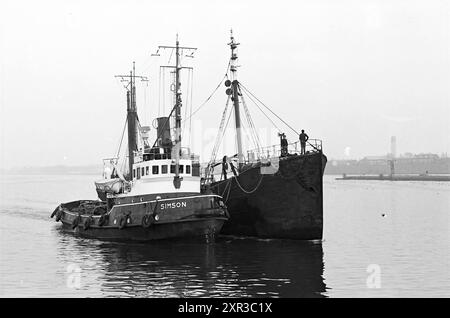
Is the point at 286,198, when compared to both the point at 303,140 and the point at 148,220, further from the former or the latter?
the point at 148,220

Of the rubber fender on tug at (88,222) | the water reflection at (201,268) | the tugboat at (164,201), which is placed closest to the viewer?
the water reflection at (201,268)

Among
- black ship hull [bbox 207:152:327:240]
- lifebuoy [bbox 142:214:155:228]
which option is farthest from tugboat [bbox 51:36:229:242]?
black ship hull [bbox 207:152:327:240]

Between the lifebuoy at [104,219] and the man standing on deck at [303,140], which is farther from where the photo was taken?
the lifebuoy at [104,219]

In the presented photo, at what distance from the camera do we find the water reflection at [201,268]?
21.0 m

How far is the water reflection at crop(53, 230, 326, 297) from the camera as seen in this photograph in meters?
21.0

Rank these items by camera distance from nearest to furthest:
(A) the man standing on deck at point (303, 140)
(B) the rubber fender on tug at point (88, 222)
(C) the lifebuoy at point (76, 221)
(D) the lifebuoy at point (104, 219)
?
(A) the man standing on deck at point (303, 140) → (D) the lifebuoy at point (104, 219) → (B) the rubber fender on tug at point (88, 222) → (C) the lifebuoy at point (76, 221)

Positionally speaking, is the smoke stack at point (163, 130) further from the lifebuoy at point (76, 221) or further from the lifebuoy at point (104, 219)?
the lifebuoy at point (76, 221)

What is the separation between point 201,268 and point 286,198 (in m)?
10.2

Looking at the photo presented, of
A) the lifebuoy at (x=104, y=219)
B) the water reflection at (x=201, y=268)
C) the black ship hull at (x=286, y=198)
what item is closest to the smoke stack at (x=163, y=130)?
the black ship hull at (x=286, y=198)

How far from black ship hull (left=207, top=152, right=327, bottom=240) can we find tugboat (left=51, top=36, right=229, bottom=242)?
3.47 metres

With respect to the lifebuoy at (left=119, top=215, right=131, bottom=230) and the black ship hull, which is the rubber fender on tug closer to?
the lifebuoy at (left=119, top=215, right=131, bottom=230)

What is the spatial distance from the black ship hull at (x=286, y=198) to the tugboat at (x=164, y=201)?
347 cm
